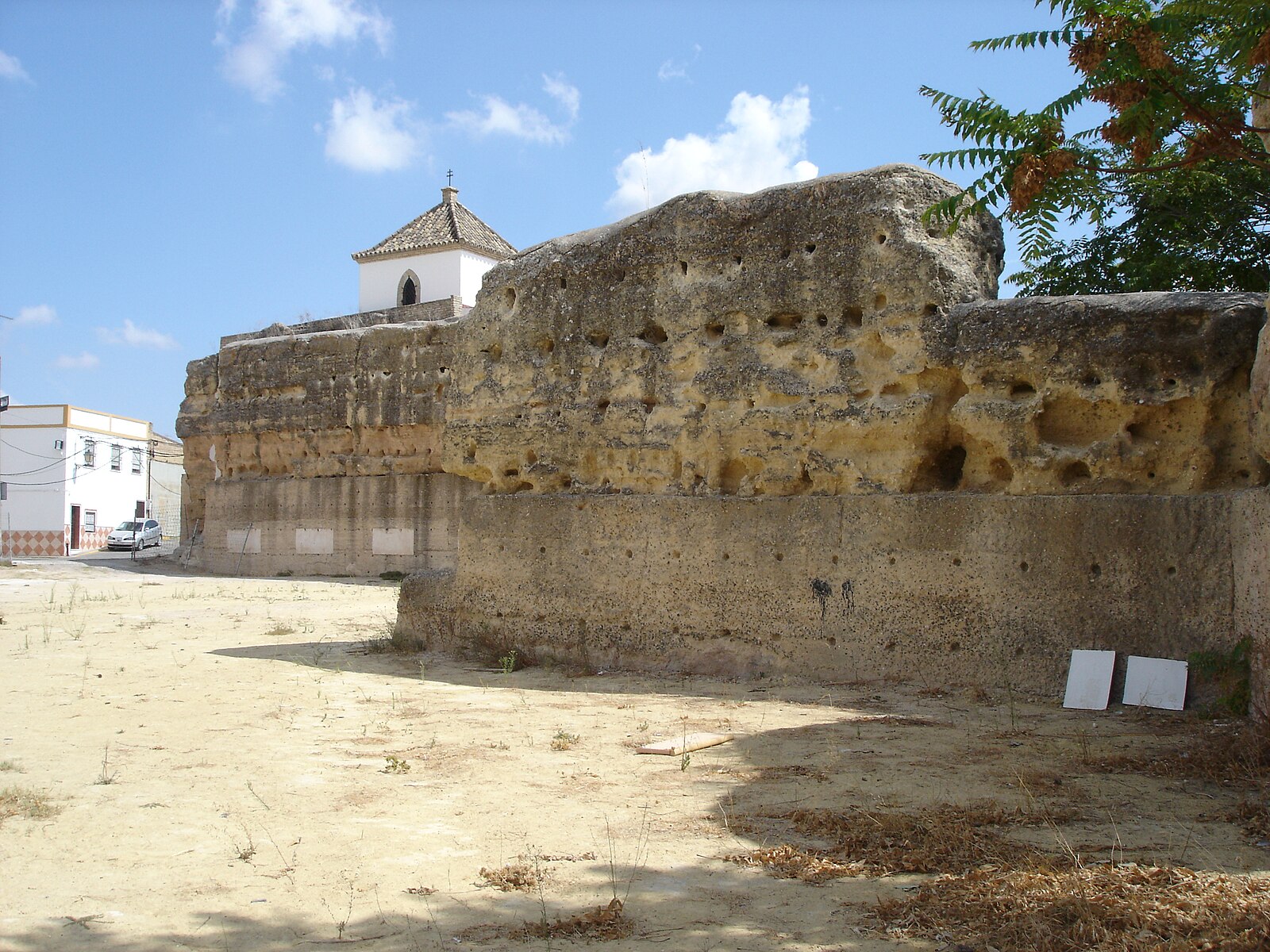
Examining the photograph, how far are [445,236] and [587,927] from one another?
91.2 ft

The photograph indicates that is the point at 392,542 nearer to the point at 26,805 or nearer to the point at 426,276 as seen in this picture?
the point at 26,805

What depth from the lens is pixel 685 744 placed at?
16.7ft

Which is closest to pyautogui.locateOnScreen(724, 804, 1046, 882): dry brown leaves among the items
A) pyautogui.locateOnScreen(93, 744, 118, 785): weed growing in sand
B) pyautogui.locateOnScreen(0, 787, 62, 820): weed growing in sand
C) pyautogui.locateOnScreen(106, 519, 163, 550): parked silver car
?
pyautogui.locateOnScreen(0, 787, 62, 820): weed growing in sand

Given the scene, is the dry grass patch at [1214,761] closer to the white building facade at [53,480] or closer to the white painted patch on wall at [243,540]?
the white painted patch on wall at [243,540]

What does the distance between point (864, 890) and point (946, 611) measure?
3438mm

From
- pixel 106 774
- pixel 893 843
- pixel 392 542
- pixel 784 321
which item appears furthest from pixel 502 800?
pixel 392 542

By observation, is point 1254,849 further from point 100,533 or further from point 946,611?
point 100,533

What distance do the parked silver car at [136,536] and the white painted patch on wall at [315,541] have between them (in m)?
11.5

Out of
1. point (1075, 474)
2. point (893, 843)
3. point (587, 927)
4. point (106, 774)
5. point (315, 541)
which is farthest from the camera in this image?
point (315, 541)

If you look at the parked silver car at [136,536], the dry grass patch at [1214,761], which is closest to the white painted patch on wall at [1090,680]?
the dry grass patch at [1214,761]

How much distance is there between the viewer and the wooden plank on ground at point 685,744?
196 inches

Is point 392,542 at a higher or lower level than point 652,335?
lower

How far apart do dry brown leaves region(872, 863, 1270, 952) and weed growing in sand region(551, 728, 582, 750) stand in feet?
7.91

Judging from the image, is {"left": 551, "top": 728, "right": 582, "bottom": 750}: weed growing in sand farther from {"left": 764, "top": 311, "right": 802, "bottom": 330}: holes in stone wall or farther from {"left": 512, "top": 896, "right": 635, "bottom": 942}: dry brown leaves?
{"left": 764, "top": 311, "right": 802, "bottom": 330}: holes in stone wall
